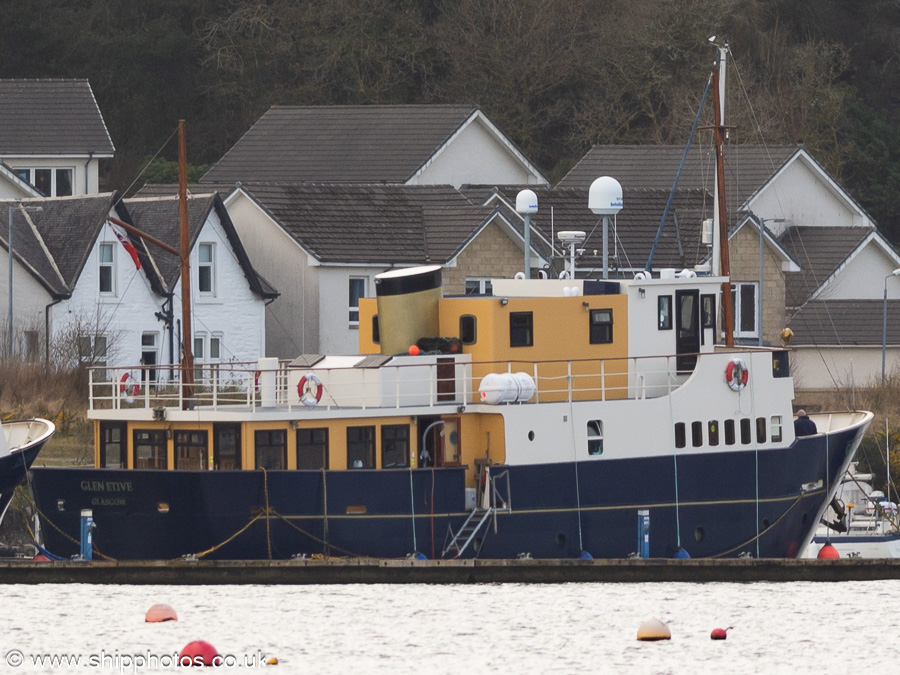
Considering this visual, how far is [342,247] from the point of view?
55875 mm

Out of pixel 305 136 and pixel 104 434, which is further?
pixel 305 136

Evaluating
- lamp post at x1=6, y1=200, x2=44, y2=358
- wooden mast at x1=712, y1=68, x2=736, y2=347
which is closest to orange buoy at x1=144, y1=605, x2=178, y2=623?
wooden mast at x1=712, y1=68, x2=736, y2=347

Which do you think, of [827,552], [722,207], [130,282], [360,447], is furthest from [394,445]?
[130,282]

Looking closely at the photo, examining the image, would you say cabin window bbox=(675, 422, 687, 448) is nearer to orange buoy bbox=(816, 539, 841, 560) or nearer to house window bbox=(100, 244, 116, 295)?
orange buoy bbox=(816, 539, 841, 560)

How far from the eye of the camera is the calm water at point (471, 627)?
92.2 feet

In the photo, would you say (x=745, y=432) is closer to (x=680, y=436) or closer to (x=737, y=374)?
(x=737, y=374)

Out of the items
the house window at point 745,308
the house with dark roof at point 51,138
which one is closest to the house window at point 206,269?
the house window at point 745,308

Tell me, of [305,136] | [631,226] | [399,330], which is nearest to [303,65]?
[305,136]

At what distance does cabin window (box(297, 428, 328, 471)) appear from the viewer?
3347 cm

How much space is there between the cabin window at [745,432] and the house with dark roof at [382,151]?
1203 inches

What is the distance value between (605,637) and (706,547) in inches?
241

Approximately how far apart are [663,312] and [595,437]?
279 centimetres

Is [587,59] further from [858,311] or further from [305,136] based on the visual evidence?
[858,311]

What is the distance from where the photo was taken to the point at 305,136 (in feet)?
228
